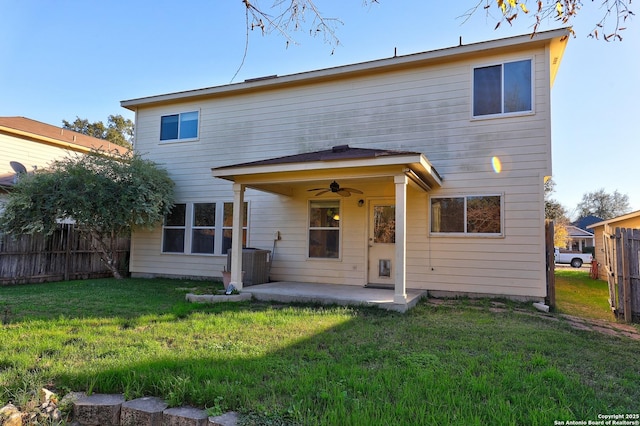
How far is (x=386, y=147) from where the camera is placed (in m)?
8.36

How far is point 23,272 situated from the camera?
9617 millimetres

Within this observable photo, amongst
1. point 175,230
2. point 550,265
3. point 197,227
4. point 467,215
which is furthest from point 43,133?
point 550,265

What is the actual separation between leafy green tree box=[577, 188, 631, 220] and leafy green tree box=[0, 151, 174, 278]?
59451 mm

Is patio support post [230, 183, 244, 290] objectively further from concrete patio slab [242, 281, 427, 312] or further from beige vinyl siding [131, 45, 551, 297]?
beige vinyl siding [131, 45, 551, 297]

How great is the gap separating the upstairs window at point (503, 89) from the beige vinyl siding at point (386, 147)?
0.16 metres

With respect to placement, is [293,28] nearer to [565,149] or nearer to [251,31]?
[251,31]

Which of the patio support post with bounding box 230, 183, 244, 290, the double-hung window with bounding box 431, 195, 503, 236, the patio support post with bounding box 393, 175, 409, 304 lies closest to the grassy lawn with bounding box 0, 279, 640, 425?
the patio support post with bounding box 393, 175, 409, 304

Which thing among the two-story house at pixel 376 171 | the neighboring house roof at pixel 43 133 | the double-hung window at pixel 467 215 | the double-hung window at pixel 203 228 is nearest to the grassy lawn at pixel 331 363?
the two-story house at pixel 376 171

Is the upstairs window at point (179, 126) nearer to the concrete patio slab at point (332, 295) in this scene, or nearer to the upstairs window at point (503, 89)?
the concrete patio slab at point (332, 295)

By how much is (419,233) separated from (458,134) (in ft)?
7.45

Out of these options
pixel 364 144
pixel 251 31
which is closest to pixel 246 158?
pixel 364 144

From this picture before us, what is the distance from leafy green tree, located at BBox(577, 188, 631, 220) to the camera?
5106 cm

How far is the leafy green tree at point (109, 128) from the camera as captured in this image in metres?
29.3

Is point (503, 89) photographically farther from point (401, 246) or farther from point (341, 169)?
point (401, 246)
